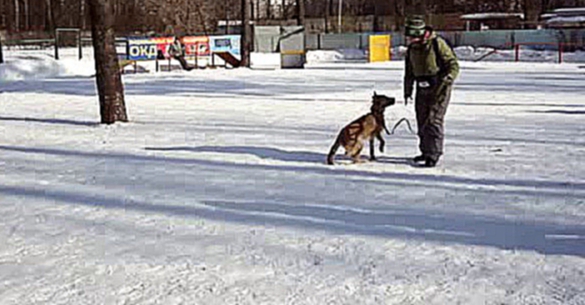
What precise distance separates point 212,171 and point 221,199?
1554mm

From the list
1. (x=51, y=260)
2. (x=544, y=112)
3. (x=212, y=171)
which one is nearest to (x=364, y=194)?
(x=212, y=171)

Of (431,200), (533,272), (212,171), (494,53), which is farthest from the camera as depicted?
(494,53)

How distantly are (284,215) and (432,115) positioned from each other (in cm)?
277

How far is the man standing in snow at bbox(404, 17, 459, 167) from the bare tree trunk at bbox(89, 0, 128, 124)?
666cm

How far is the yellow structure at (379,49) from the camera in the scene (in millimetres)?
42594

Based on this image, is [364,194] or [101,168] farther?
[101,168]

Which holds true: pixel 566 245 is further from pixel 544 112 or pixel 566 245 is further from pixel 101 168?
pixel 544 112

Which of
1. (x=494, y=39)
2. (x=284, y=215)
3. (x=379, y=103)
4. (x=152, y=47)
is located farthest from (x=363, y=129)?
(x=494, y=39)

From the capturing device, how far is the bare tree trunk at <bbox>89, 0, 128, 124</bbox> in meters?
13.6

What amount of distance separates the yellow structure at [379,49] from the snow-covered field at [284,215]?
28893 millimetres

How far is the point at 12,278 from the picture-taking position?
5039 mm

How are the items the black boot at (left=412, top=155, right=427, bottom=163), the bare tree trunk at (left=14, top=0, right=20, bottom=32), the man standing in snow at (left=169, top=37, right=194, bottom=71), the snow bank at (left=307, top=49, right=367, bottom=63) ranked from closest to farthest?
the black boot at (left=412, top=155, right=427, bottom=163) → the man standing in snow at (left=169, top=37, right=194, bottom=71) → the snow bank at (left=307, top=49, right=367, bottom=63) → the bare tree trunk at (left=14, top=0, right=20, bottom=32)

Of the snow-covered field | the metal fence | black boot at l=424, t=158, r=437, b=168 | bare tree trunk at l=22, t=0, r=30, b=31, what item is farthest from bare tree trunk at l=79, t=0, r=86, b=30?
black boot at l=424, t=158, r=437, b=168

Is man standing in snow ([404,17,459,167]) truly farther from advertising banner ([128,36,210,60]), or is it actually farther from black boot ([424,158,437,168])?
advertising banner ([128,36,210,60])
